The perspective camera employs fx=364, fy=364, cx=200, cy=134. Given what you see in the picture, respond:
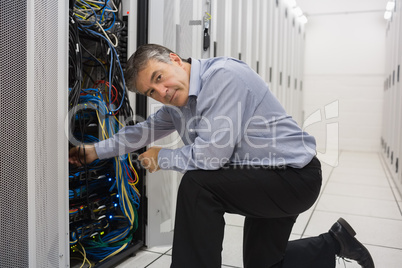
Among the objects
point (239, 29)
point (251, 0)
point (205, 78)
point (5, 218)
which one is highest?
point (251, 0)

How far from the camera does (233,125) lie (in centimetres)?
123

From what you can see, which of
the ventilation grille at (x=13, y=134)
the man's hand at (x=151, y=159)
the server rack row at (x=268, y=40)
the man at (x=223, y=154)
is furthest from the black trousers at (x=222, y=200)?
the server rack row at (x=268, y=40)

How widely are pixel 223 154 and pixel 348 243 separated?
83 centimetres

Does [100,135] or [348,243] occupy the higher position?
[100,135]

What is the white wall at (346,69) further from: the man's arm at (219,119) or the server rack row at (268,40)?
the man's arm at (219,119)

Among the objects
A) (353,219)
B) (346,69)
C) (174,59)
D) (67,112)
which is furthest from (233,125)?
(346,69)

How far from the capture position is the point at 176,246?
4.09 ft

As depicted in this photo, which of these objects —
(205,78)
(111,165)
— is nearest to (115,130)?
(111,165)

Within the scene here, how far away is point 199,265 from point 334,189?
9.24ft

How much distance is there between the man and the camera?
48.7 inches

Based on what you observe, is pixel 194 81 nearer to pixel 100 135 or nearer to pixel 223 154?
pixel 223 154

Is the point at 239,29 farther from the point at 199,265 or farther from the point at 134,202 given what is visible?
the point at 199,265

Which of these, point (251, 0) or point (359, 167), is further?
point (359, 167)

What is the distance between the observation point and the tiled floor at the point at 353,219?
1958 millimetres
